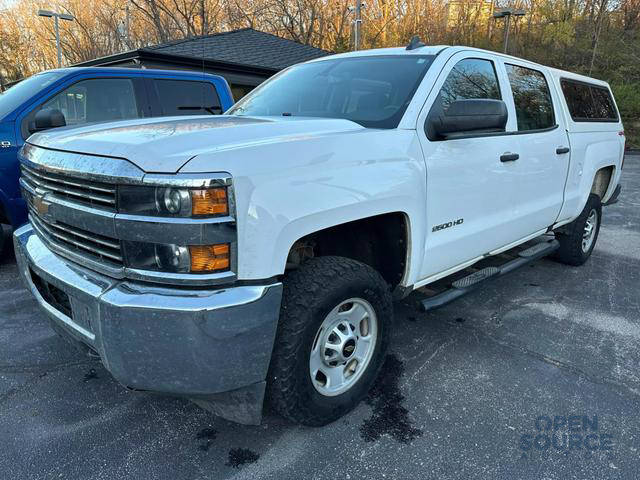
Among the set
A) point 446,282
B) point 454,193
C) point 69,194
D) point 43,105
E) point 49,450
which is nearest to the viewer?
point 69,194

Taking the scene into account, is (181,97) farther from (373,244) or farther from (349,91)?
(373,244)

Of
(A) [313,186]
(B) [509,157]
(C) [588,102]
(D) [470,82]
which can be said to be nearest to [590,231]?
(C) [588,102]

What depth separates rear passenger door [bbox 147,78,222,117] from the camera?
5.54 m

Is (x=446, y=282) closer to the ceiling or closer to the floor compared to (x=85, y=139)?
closer to the floor

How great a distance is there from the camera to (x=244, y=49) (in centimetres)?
1460

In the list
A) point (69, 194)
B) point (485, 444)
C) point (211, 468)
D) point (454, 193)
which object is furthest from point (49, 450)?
point (454, 193)

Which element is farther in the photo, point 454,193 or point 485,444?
point 454,193

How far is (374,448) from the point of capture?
2.24 meters

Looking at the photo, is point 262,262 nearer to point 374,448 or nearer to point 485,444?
point 374,448

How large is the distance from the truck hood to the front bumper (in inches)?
19.9

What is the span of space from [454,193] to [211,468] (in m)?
1.97

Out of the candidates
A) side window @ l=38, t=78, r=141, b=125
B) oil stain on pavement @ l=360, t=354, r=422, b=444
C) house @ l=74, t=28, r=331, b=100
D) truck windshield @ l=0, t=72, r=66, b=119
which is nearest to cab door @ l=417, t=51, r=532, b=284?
oil stain on pavement @ l=360, t=354, r=422, b=444

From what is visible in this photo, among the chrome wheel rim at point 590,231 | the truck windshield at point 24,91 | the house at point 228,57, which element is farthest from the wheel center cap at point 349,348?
the house at point 228,57

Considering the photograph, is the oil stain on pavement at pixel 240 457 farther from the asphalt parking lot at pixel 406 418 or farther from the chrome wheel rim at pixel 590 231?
the chrome wheel rim at pixel 590 231
